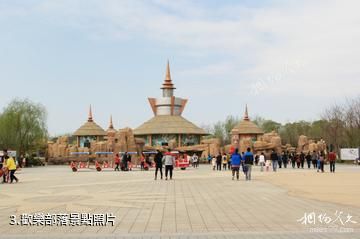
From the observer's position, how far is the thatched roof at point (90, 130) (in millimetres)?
Answer: 84312

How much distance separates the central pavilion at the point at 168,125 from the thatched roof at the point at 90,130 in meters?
8.53

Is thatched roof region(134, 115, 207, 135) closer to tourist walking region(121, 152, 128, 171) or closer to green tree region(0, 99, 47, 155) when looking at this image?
green tree region(0, 99, 47, 155)

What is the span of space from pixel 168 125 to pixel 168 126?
0.35m

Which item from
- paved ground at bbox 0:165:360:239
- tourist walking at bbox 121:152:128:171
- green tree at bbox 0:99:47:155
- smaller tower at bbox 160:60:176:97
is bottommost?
paved ground at bbox 0:165:360:239

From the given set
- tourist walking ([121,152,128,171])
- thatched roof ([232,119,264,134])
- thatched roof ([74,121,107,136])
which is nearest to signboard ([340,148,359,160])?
thatched roof ([232,119,264,134])

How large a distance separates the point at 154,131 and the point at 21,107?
811 inches

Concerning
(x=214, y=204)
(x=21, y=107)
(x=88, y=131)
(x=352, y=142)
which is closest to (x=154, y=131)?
(x=88, y=131)

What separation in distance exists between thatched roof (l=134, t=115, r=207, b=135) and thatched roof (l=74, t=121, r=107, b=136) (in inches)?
336

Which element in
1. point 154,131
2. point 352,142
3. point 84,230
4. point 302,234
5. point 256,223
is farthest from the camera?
point 154,131

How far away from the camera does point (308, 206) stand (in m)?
13.0

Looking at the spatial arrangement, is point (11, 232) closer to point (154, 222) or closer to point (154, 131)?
point (154, 222)

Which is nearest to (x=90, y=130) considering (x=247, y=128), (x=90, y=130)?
(x=90, y=130)

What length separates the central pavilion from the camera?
75375mm

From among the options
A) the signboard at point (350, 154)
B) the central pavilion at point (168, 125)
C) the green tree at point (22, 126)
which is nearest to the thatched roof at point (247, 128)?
the central pavilion at point (168, 125)
